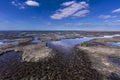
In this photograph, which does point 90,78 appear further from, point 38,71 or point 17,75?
point 17,75

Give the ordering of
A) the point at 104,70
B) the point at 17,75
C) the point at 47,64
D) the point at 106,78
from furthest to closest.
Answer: the point at 47,64, the point at 104,70, the point at 17,75, the point at 106,78

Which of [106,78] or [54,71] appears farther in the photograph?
[54,71]

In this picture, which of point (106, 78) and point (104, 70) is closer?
point (106, 78)

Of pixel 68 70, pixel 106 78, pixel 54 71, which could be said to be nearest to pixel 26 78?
pixel 54 71

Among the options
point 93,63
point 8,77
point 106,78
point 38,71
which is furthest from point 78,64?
point 8,77

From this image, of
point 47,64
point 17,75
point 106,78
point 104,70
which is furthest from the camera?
point 47,64

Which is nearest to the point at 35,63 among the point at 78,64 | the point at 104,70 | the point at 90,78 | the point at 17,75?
the point at 17,75

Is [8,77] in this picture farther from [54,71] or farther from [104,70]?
[104,70]

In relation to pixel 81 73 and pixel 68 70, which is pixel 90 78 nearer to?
pixel 81 73
